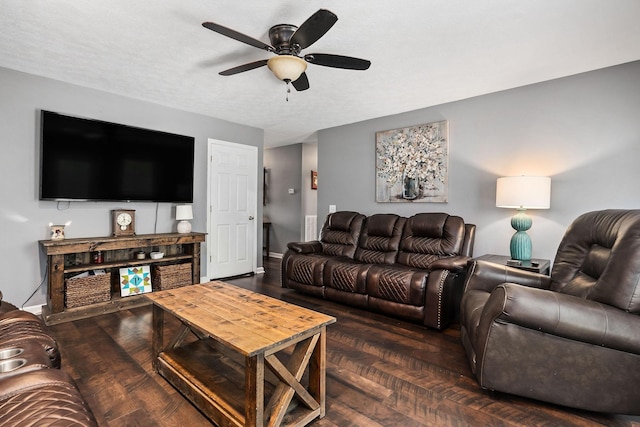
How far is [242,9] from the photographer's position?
79.6 inches

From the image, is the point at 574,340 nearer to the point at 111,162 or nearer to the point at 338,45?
the point at 338,45

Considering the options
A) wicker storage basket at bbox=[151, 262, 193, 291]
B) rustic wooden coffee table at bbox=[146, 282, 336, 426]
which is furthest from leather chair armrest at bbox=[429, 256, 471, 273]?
wicker storage basket at bbox=[151, 262, 193, 291]

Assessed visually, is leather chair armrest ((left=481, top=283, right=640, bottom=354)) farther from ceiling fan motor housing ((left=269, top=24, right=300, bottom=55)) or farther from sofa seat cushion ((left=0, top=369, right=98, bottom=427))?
ceiling fan motor housing ((left=269, top=24, right=300, bottom=55))

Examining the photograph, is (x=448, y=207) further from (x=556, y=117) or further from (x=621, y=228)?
(x=621, y=228)

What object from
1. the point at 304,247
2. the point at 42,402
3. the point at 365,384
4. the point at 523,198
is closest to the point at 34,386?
the point at 42,402

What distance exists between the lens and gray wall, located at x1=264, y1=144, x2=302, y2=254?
6492mm

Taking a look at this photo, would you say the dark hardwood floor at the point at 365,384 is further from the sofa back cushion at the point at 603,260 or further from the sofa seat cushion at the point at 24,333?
the sofa back cushion at the point at 603,260

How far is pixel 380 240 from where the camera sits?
390 cm

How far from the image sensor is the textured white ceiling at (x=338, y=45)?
201 centimetres

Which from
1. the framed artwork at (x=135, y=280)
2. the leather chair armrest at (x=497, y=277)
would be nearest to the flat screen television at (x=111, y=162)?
the framed artwork at (x=135, y=280)

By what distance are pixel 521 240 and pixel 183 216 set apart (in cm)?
380

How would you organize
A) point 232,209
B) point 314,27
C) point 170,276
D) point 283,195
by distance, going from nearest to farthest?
point 314,27
point 170,276
point 232,209
point 283,195

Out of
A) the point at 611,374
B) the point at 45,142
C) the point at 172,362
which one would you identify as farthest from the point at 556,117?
the point at 45,142

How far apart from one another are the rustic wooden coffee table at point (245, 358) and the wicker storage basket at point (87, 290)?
159 centimetres
